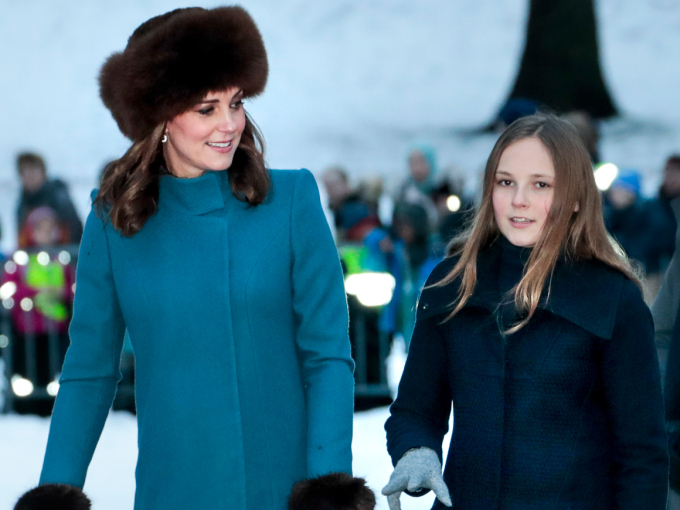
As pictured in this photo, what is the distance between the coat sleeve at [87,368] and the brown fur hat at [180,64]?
0.27 meters

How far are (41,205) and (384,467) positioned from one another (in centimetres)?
354

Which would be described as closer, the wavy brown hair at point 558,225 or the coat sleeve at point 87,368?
the coat sleeve at point 87,368

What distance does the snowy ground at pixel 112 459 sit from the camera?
4.56m

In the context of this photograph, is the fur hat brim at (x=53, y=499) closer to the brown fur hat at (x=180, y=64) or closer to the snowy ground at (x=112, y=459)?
the brown fur hat at (x=180, y=64)

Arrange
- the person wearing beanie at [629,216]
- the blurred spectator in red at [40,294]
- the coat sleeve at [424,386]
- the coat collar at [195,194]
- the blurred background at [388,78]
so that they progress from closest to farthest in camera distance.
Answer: the coat collar at [195,194] → the coat sleeve at [424,386] → the blurred spectator in red at [40,294] → the person wearing beanie at [629,216] → the blurred background at [388,78]

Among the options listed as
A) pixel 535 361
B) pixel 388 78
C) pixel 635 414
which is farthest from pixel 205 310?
pixel 388 78

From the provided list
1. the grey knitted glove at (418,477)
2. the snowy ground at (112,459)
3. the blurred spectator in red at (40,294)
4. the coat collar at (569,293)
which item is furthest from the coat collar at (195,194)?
the blurred spectator in red at (40,294)

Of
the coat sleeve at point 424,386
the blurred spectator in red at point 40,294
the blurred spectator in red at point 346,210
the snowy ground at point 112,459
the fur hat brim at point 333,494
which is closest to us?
the fur hat brim at point 333,494

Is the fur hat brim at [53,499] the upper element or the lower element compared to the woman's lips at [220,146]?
lower

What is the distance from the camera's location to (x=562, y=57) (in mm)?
13461

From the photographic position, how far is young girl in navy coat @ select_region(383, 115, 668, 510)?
1.98 metres

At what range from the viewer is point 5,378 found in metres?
6.26

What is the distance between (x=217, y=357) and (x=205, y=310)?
0.32ft

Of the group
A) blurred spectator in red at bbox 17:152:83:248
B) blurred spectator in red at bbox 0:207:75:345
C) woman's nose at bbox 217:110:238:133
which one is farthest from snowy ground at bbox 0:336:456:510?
woman's nose at bbox 217:110:238:133
